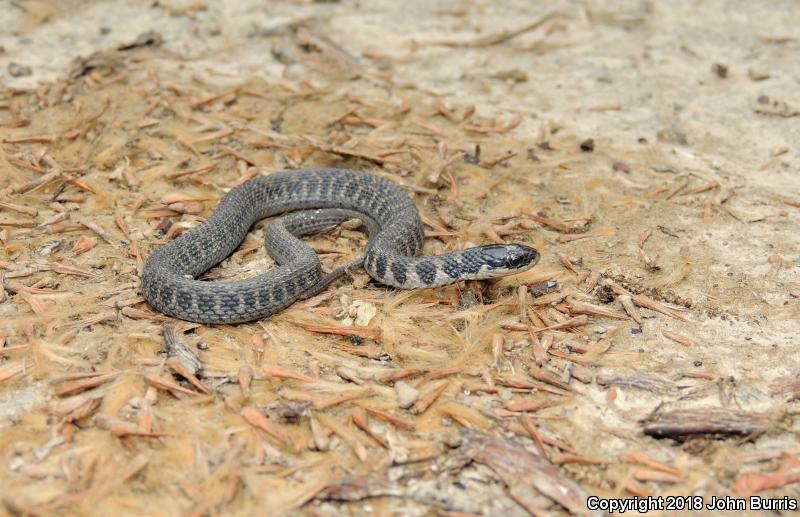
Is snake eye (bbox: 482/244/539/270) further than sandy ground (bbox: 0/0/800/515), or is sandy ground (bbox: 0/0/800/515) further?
snake eye (bbox: 482/244/539/270)

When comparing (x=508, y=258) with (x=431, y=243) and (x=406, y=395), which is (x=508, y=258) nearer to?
(x=431, y=243)

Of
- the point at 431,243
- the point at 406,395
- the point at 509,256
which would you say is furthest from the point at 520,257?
the point at 406,395

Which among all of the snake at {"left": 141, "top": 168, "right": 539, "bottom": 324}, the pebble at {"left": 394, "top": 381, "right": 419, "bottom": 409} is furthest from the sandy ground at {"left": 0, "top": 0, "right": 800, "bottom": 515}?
the snake at {"left": 141, "top": 168, "right": 539, "bottom": 324}

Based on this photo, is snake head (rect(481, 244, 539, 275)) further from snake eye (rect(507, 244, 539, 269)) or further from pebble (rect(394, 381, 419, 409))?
pebble (rect(394, 381, 419, 409))

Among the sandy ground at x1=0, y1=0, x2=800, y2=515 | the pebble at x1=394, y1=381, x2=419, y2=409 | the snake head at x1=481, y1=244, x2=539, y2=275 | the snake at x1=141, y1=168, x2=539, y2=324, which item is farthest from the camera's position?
the snake head at x1=481, y1=244, x2=539, y2=275

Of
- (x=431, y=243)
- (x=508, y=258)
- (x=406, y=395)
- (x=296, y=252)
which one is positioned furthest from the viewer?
(x=431, y=243)

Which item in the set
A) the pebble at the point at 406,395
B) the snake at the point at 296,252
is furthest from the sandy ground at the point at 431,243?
the snake at the point at 296,252

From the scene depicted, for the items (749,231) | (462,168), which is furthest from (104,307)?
(749,231)
